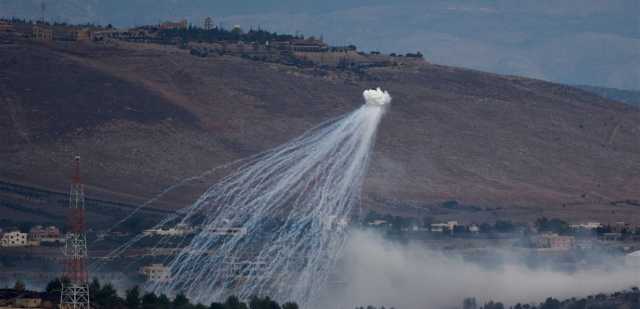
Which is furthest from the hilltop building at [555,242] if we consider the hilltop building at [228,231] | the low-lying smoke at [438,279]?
the hilltop building at [228,231]

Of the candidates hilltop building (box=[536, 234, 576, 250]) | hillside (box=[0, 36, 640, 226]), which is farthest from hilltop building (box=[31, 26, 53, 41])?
hilltop building (box=[536, 234, 576, 250])

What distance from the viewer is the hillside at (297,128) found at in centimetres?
12600

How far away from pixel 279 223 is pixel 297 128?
1666 inches

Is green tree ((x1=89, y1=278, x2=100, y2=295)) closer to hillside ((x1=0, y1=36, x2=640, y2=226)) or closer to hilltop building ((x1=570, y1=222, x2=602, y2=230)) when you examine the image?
hillside ((x1=0, y1=36, x2=640, y2=226))

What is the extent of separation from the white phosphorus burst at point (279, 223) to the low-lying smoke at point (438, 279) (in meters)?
1.22

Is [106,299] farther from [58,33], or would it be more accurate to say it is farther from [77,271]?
[58,33]

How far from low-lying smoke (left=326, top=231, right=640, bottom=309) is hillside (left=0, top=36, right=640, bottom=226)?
18827 millimetres

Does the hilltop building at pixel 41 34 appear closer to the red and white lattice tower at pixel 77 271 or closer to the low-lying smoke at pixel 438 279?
the low-lying smoke at pixel 438 279

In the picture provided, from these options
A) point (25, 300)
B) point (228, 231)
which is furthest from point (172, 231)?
point (25, 300)

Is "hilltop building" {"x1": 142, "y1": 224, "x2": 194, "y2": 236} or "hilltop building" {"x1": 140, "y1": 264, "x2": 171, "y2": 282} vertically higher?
"hilltop building" {"x1": 140, "y1": 264, "x2": 171, "y2": 282}

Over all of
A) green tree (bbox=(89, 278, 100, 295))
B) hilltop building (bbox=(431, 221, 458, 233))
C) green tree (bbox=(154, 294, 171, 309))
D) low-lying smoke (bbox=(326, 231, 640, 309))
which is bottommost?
hilltop building (bbox=(431, 221, 458, 233))

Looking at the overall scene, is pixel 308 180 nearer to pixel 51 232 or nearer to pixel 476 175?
pixel 51 232

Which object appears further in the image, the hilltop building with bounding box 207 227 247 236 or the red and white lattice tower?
the hilltop building with bounding box 207 227 247 236

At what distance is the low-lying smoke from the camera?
291ft
